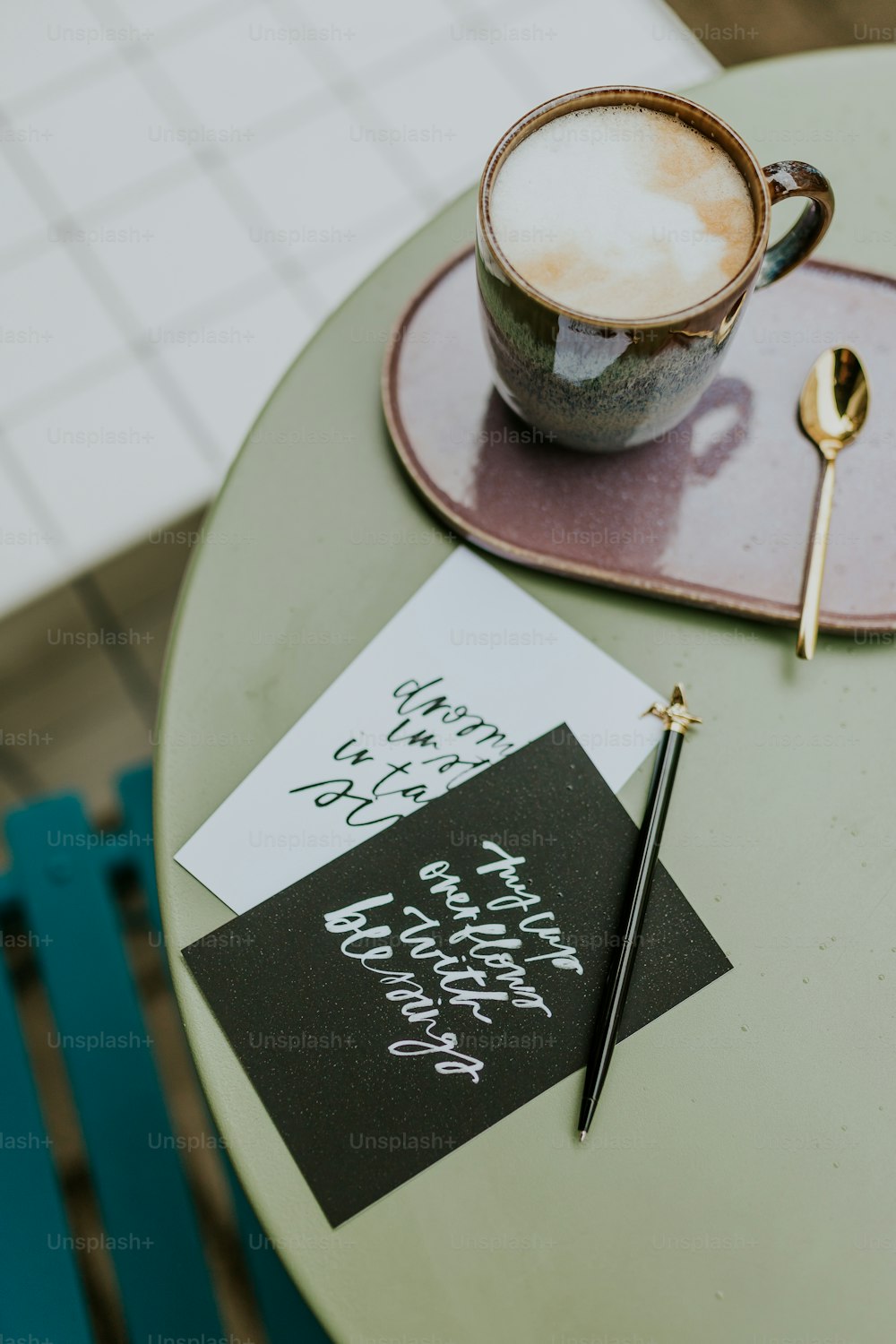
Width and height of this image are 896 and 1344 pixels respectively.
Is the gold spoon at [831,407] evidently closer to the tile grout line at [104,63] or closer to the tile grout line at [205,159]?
the tile grout line at [205,159]

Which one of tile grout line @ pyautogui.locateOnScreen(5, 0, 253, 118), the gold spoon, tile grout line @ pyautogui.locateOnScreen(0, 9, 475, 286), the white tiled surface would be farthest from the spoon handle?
tile grout line @ pyautogui.locateOnScreen(5, 0, 253, 118)

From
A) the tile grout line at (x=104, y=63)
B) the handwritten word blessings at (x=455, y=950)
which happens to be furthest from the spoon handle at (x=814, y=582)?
the tile grout line at (x=104, y=63)

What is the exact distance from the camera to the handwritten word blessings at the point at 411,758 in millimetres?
592

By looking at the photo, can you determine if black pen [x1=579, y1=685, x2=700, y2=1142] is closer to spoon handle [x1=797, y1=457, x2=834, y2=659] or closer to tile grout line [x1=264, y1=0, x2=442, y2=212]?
spoon handle [x1=797, y1=457, x2=834, y2=659]

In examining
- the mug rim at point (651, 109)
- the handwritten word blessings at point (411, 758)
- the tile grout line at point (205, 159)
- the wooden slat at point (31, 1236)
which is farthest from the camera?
the tile grout line at point (205, 159)

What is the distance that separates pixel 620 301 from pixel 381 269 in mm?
257

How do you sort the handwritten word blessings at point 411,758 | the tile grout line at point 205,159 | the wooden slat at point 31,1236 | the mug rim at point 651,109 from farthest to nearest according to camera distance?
the tile grout line at point 205,159, the wooden slat at point 31,1236, the handwritten word blessings at point 411,758, the mug rim at point 651,109

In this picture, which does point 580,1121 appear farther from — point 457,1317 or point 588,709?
point 588,709

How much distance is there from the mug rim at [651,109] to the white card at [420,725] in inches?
7.4

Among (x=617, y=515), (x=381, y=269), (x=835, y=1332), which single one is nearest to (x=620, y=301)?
(x=617, y=515)

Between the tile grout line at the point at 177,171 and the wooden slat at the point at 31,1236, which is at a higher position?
the tile grout line at the point at 177,171

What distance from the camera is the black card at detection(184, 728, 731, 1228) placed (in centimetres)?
54

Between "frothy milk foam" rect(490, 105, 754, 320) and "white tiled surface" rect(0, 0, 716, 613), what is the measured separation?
86 centimetres

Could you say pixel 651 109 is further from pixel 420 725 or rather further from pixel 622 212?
pixel 420 725
